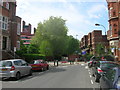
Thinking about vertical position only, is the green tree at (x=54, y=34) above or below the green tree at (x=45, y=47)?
above

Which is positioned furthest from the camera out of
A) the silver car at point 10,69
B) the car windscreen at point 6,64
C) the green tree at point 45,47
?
the green tree at point 45,47

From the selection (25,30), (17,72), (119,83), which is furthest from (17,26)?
(25,30)

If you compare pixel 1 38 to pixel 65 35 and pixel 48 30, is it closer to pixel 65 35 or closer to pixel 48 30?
pixel 48 30

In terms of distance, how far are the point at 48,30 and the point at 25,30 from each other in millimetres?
73267

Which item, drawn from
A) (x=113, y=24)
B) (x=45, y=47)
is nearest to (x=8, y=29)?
(x=45, y=47)

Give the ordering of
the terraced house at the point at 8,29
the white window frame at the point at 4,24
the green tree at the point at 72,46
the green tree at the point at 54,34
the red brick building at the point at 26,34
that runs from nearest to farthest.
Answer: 1. the terraced house at the point at 8,29
2. the white window frame at the point at 4,24
3. the green tree at the point at 54,34
4. the green tree at the point at 72,46
5. the red brick building at the point at 26,34

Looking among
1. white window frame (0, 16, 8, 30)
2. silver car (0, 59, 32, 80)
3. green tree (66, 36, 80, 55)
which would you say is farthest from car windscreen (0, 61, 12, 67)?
green tree (66, 36, 80, 55)

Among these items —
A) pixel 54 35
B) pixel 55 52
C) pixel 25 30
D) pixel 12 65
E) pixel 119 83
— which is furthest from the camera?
pixel 25 30

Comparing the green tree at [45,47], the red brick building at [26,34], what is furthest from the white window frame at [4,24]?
the red brick building at [26,34]

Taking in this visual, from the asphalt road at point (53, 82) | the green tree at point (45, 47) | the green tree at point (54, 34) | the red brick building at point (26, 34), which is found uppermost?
the red brick building at point (26, 34)

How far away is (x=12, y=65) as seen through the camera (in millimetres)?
12164

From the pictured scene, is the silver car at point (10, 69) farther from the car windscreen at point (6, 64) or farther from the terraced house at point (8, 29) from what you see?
the terraced house at point (8, 29)

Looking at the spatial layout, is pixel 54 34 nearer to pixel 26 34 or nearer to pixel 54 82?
pixel 54 82

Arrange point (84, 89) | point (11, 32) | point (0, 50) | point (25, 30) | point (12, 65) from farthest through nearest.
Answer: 1. point (25, 30)
2. point (11, 32)
3. point (0, 50)
4. point (12, 65)
5. point (84, 89)
